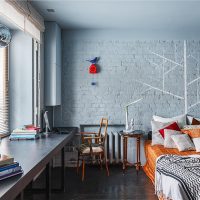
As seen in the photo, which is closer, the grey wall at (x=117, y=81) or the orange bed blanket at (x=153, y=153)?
the orange bed blanket at (x=153, y=153)

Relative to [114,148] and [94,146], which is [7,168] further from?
[114,148]

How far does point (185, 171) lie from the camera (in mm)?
3053

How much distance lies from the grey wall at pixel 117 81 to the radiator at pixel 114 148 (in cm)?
31

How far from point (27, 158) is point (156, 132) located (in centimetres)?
311

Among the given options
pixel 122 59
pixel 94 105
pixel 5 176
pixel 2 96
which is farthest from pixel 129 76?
pixel 5 176

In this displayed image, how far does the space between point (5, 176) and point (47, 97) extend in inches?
126

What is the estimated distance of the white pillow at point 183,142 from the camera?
448 centimetres

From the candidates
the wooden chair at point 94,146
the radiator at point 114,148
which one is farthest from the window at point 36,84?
the radiator at point 114,148

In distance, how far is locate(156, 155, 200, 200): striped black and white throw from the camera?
2734 millimetres

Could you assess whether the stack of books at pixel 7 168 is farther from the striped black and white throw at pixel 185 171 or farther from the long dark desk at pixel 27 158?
the striped black and white throw at pixel 185 171

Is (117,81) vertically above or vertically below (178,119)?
above

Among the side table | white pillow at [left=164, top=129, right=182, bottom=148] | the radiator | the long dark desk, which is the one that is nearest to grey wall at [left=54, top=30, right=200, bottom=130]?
the radiator

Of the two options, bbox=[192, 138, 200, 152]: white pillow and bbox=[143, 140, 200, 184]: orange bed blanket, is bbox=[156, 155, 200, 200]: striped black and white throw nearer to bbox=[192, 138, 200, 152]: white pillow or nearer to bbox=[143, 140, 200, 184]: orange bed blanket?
bbox=[143, 140, 200, 184]: orange bed blanket

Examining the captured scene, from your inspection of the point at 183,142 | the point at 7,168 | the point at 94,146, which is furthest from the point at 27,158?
the point at 183,142
